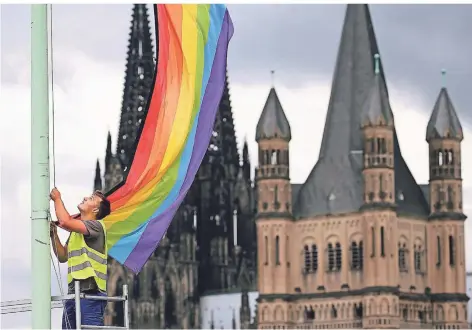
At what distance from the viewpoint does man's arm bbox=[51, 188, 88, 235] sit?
7.86 metres

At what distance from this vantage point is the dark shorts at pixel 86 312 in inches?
311

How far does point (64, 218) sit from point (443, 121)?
8517 cm

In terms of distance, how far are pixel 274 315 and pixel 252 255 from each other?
45.3 feet

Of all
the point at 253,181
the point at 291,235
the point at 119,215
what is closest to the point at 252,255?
the point at 253,181

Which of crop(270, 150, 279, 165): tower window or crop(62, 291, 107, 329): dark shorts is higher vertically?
crop(270, 150, 279, 165): tower window

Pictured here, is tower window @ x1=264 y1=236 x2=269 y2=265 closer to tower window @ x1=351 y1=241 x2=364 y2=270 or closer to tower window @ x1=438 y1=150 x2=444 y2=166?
tower window @ x1=351 y1=241 x2=364 y2=270

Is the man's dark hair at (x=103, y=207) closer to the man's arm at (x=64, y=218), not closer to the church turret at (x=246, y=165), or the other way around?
the man's arm at (x=64, y=218)

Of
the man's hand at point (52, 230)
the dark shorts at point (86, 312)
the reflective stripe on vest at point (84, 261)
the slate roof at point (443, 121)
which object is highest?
the slate roof at point (443, 121)

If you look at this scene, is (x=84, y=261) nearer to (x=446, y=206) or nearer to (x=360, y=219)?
(x=360, y=219)

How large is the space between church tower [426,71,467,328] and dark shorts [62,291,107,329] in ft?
276

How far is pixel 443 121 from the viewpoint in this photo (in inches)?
3632

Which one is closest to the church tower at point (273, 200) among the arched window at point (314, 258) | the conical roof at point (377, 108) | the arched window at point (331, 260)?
the arched window at point (314, 258)

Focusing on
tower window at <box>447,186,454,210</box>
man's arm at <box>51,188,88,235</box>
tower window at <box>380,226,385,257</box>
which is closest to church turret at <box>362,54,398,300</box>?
tower window at <box>380,226,385,257</box>

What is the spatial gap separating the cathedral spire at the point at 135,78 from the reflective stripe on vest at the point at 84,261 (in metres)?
91.2
